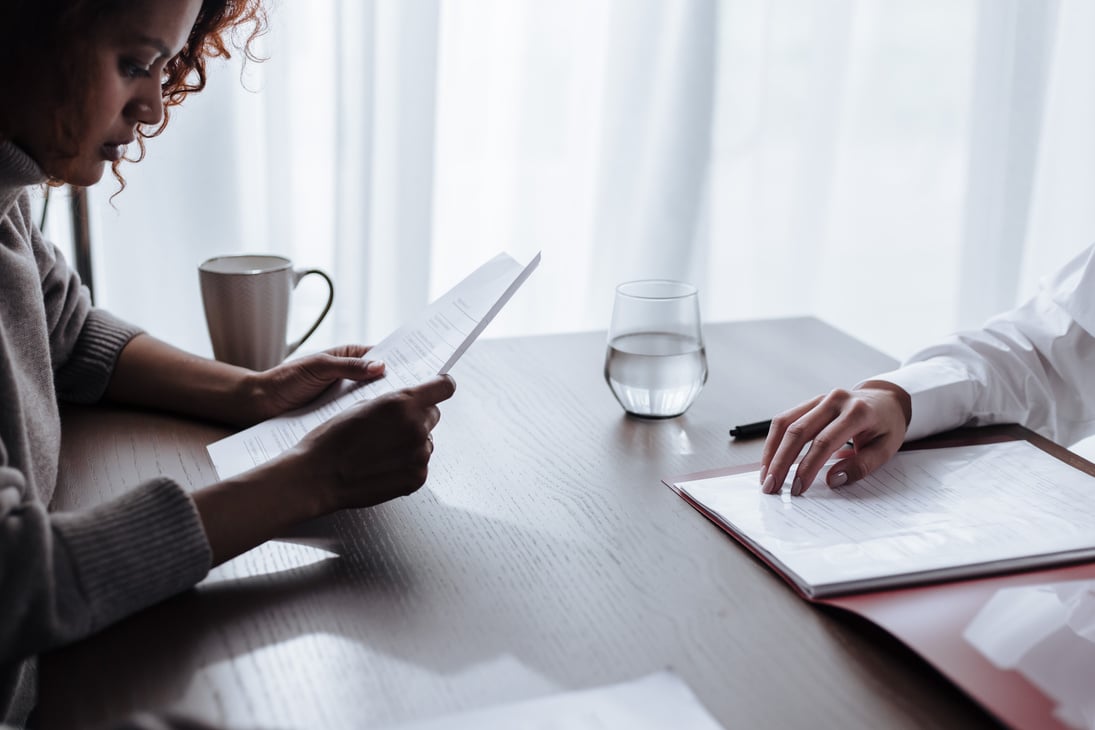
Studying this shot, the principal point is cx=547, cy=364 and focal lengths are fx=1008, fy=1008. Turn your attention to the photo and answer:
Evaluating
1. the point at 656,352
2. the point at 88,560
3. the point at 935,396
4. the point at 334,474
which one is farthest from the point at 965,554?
the point at 88,560

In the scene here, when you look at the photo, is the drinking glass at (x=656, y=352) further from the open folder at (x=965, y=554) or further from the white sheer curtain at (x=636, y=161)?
the white sheer curtain at (x=636, y=161)

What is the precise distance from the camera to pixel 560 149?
2.39 m

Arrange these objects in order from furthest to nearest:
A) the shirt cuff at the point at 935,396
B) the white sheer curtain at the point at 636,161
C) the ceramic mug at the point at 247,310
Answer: the white sheer curtain at the point at 636,161 < the ceramic mug at the point at 247,310 < the shirt cuff at the point at 935,396

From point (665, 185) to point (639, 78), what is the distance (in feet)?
0.86

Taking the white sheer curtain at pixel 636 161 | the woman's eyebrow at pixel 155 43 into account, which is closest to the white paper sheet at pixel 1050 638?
the woman's eyebrow at pixel 155 43

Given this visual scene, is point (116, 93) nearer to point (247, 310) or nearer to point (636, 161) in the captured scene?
point (247, 310)

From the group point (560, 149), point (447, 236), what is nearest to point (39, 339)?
point (447, 236)

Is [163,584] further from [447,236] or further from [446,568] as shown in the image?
[447,236]

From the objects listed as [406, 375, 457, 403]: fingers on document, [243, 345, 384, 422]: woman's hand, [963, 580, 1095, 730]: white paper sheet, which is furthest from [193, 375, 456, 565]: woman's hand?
[963, 580, 1095, 730]: white paper sheet

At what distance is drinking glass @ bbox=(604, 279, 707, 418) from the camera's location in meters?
1.05

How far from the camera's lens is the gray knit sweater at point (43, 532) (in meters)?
0.65

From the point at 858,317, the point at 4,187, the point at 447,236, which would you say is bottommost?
the point at 858,317

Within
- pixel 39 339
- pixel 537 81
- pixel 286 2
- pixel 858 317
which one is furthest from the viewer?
pixel 858 317

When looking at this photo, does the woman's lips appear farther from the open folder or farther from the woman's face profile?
the open folder
